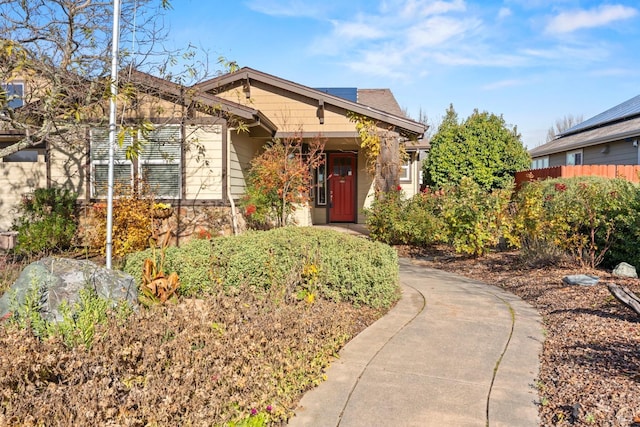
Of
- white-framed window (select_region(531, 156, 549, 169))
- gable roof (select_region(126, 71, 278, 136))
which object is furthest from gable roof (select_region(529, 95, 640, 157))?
gable roof (select_region(126, 71, 278, 136))

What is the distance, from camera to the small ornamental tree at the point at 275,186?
411 inches

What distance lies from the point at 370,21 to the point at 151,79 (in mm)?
5101

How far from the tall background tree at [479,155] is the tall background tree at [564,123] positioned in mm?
49540

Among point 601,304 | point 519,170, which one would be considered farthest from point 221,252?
point 519,170

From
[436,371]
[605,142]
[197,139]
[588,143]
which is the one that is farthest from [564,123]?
[436,371]

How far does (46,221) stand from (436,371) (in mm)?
8778

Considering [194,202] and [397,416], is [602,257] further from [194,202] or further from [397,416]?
[194,202]

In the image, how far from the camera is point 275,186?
1058 centimetres

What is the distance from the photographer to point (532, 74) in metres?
20.1

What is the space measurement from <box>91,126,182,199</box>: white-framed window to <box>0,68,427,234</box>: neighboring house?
2cm

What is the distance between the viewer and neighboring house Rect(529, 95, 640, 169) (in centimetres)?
1624

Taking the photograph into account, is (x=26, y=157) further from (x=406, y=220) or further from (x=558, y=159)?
(x=558, y=159)

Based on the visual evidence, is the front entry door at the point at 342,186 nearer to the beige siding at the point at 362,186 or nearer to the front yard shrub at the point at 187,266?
the beige siding at the point at 362,186

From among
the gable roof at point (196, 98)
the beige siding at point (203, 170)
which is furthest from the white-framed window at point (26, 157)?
the beige siding at point (203, 170)
